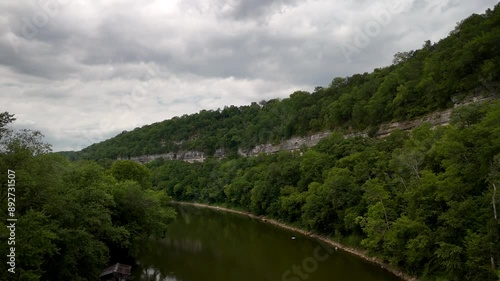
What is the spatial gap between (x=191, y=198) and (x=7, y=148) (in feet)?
266

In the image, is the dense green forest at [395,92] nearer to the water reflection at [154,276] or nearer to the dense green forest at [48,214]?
the water reflection at [154,276]

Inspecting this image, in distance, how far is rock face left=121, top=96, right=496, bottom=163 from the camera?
154 ft

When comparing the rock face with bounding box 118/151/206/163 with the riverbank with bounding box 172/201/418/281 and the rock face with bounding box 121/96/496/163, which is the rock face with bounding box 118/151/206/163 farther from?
the riverbank with bounding box 172/201/418/281

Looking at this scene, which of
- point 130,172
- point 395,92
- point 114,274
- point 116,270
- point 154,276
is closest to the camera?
point 114,274

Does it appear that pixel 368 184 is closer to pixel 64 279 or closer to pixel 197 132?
pixel 64 279

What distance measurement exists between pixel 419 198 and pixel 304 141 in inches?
2384

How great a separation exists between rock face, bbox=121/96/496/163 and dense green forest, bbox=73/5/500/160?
3.88 feet

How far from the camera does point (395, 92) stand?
6206 centimetres

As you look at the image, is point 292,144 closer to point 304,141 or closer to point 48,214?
point 304,141

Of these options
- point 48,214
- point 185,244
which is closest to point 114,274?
point 48,214

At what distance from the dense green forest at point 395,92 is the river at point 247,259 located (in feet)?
89.4

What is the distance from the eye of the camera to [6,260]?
15805mm

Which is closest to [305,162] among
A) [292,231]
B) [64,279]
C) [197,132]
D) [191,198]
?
[292,231]

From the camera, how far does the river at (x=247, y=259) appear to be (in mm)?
29344
